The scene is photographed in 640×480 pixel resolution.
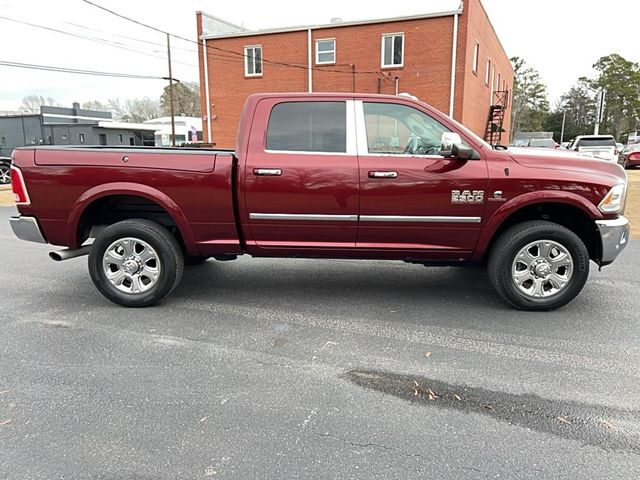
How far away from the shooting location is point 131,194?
4.53 m

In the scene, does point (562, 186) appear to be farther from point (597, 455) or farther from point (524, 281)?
point (597, 455)

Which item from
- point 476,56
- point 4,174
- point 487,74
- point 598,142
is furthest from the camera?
point 487,74

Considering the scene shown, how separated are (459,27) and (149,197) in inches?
845

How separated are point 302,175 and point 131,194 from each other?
64.7 inches

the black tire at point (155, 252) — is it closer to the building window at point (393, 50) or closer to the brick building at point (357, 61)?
the brick building at point (357, 61)

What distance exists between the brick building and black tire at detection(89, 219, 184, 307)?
803 inches

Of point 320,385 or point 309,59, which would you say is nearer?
point 320,385

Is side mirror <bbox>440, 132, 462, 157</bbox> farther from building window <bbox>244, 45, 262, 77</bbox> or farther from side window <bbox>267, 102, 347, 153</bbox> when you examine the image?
building window <bbox>244, 45, 262, 77</bbox>

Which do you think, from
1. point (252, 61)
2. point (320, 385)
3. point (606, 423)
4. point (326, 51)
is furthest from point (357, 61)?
point (606, 423)

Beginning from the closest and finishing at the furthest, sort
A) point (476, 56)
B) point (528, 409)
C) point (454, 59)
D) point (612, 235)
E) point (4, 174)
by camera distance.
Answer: point (528, 409)
point (612, 235)
point (4, 174)
point (454, 59)
point (476, 56)

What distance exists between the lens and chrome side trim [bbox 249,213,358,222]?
176 inches

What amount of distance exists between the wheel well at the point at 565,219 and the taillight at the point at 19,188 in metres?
4.49

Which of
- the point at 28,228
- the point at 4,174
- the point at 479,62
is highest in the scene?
the point at 479,62

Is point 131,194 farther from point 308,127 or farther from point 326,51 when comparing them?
point 326,51
